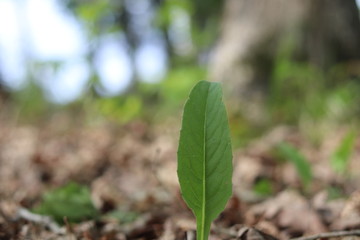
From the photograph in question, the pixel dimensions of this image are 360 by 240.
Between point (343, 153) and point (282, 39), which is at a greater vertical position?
Result: point (282, 39)

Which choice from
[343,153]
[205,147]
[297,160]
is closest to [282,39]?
[343,153]

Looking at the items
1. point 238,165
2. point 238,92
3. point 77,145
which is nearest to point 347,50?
point 238,92

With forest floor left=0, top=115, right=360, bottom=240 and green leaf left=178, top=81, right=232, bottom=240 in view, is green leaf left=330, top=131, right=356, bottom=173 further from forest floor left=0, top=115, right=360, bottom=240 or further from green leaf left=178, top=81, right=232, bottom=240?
green leaf left=178, top=81, right=232, bottom=240

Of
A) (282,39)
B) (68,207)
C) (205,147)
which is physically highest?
(282,39)

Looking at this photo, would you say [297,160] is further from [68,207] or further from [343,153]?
[68,207]

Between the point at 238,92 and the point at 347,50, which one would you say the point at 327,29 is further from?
the point at 238,92

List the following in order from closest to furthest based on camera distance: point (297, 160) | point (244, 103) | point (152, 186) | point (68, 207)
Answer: point (68, 207) → point (297, 160) → point (152, 186) → point (244, 103)
